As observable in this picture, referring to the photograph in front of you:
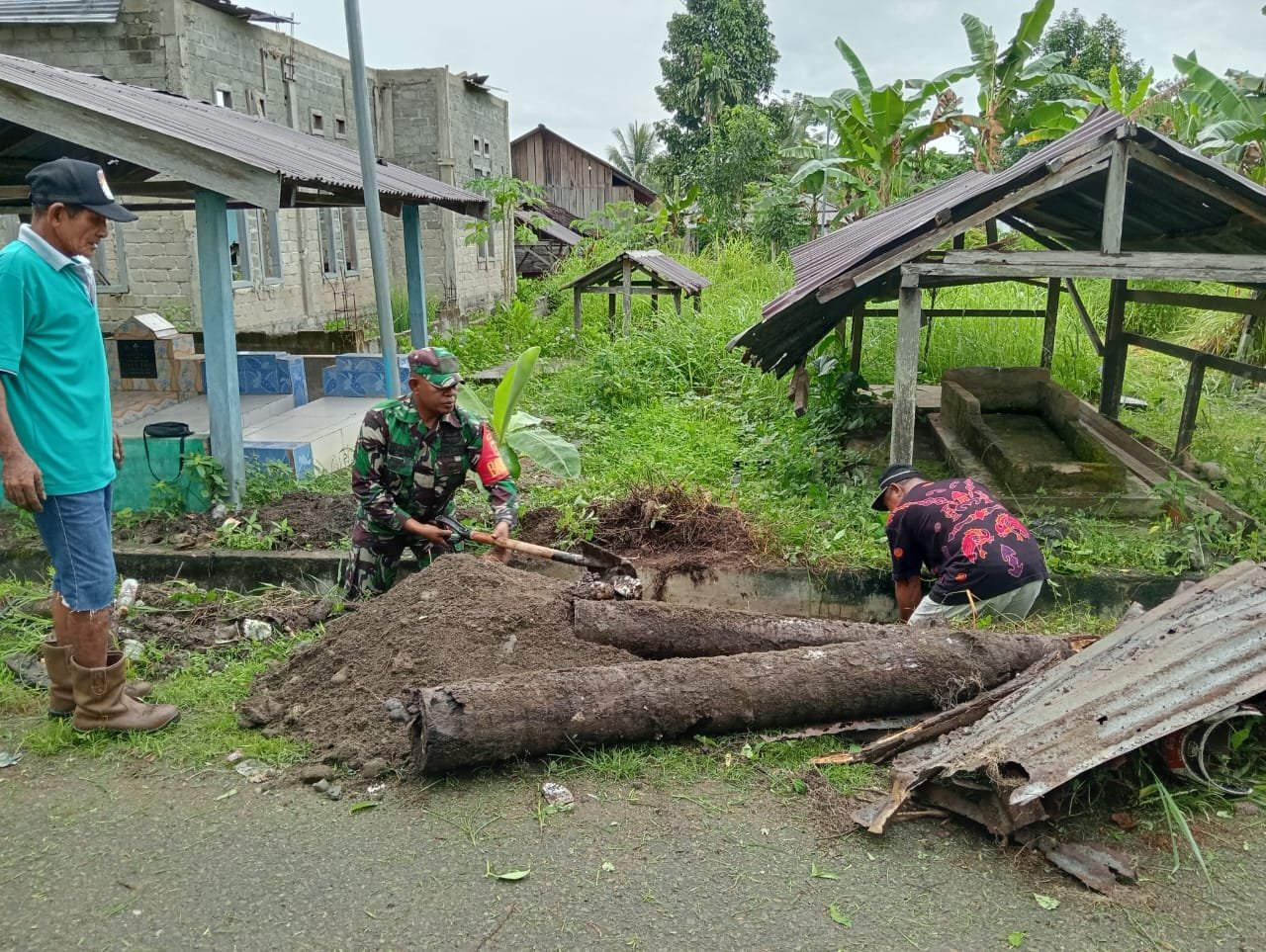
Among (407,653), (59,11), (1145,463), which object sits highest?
(59,11)

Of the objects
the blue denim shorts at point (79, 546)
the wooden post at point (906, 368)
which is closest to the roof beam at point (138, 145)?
the blue denim shorts at point (79, 546)

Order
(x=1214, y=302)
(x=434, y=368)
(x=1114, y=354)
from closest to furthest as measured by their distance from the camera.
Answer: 1. (x=434, y=368)
2. (x=1214, y=302)
3. (x=1114, y=354)

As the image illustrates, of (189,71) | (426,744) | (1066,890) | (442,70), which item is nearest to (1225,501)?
(1066,890)

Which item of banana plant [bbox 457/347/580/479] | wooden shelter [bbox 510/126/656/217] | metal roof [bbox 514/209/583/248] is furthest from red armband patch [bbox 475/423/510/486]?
wooden shelter [bbox 510/126/656/217]

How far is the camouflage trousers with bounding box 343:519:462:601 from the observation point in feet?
18.2

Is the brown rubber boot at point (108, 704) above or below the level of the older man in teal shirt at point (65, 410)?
below

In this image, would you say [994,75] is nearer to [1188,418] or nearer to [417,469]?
[1188,418]

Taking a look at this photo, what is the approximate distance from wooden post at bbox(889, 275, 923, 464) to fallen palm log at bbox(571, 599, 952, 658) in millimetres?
2093

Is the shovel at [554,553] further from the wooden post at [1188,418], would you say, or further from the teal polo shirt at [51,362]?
the wooden post at [1188,418]

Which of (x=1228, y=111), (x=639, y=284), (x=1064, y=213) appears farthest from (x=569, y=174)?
(x=1064, y=213)

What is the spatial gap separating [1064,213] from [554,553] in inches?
233

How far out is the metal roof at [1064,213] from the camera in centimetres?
602

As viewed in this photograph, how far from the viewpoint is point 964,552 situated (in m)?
5.18

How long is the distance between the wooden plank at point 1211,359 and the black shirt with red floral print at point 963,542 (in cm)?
289
